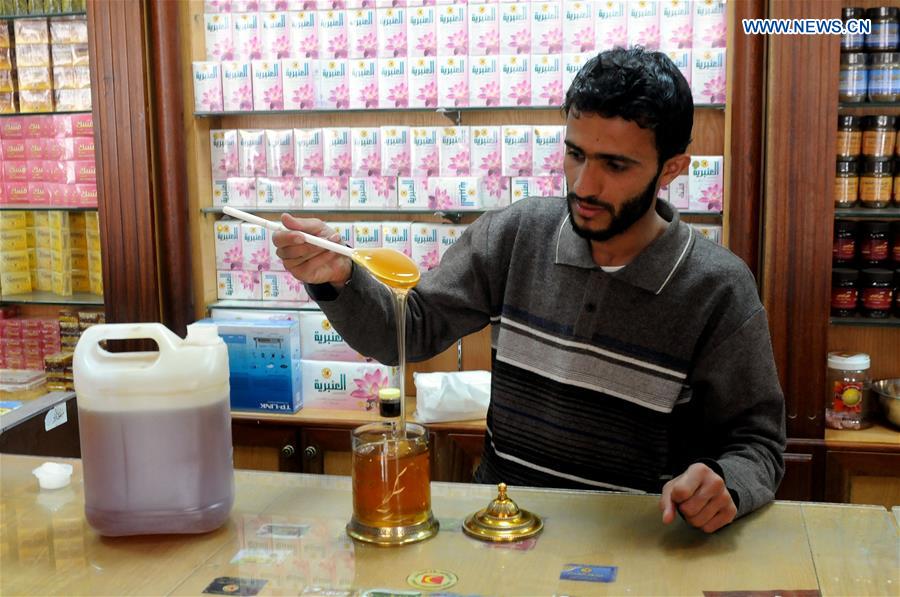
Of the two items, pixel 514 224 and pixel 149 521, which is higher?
pixel 514 224

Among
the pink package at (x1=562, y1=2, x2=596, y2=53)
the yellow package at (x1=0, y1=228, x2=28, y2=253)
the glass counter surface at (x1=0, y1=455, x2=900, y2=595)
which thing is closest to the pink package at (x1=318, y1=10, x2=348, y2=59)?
the pink package at (x1=562, y1=2, x2=596, y2=53)

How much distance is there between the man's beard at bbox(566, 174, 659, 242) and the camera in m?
1.77

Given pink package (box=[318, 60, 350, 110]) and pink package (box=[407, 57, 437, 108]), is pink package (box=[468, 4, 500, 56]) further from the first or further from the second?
pink package (box=[318, 60, 350, 110])

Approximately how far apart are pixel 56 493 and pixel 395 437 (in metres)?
0.64

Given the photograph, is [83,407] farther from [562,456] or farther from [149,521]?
[562,456]

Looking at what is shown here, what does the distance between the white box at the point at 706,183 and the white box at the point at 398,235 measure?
0.96 meters

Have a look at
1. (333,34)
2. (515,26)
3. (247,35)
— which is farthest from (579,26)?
(247,35)

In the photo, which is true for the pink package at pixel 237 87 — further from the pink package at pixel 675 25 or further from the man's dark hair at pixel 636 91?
the man's dark hair at pixel 636 91

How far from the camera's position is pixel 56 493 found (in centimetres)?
156

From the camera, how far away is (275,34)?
327cm

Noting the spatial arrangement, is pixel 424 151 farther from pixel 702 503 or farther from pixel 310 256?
pixel 702 503

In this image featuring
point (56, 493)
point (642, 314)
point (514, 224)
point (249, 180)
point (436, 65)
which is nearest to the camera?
point (56, 493)

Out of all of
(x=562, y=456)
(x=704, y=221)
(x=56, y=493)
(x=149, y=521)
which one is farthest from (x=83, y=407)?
(x=704, y=221)

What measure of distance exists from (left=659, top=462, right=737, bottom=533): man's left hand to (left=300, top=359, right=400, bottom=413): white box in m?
1.92
